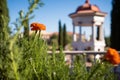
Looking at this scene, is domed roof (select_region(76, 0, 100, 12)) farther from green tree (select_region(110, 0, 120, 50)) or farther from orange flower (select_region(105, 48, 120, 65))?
orange flower (select_region(105, 48, 120, 65))

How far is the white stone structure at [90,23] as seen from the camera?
16984 millimetres

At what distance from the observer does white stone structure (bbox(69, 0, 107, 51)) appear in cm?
1698

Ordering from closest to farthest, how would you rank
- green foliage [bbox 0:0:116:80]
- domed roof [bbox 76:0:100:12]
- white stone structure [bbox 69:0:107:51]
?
green foliage [bbox 0:0:116:80] < white stone structure [bbox 69:0:107:51] < domed roof [bbox 76:0:100:12]

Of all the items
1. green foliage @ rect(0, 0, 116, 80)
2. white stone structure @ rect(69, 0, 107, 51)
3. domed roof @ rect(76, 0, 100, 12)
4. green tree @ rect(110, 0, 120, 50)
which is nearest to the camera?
green foliage @ rect(0, 0, 116, 80)

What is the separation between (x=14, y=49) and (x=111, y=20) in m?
14.1

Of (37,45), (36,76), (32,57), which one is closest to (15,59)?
(36,76)

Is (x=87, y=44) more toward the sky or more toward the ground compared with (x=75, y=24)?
more toward the ground

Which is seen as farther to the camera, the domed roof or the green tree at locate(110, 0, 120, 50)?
the domed roof

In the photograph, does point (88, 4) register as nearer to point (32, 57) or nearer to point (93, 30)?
point (93, 30)

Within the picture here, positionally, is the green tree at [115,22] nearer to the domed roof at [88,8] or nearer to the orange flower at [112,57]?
the domed roof at [88,8]

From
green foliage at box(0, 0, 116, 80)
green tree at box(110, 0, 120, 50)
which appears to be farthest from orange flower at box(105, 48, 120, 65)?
green tree at box(110, 0, 120, 50)

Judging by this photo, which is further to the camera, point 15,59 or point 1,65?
point 1,65

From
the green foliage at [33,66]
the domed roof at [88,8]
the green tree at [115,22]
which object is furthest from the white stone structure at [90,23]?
the green foliage at [33,66]

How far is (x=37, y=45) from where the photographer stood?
4.88ft
